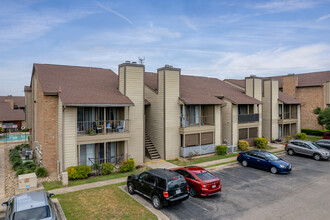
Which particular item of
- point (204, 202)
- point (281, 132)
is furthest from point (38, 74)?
point (281, 132)

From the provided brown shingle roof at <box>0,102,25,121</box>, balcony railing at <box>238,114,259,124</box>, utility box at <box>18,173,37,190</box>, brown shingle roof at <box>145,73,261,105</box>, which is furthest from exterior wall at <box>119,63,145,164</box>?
brown shingle roof at <box>0,102,25,121</box>

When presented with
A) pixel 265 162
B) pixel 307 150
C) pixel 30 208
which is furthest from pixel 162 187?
pixel 307 150

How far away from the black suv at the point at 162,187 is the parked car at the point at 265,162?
885 cm

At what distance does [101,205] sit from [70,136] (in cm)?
627

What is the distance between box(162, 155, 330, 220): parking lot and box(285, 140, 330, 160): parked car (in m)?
4.17

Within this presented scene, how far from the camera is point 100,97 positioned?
1689 centimetres

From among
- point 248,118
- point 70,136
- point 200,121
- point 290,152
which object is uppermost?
point 248,118

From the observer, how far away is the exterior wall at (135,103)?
1833 centimetres

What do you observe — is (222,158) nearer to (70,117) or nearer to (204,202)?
(204,202)

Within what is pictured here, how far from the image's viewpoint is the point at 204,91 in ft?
81.1

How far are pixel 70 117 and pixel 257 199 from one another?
12.4 metres

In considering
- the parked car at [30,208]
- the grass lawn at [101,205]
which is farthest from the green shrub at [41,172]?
the parked car at [30,208]

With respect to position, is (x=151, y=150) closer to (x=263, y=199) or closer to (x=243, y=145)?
(x=243, y=145)

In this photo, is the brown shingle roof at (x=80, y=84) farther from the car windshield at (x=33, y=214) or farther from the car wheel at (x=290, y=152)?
the car wheel at (x=290, y=152)
